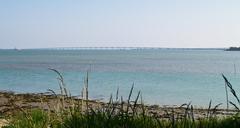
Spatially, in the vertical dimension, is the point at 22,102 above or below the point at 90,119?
below

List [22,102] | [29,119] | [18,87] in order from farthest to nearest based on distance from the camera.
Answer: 1. [18,87]
2. [22,102]
3. [29,119]

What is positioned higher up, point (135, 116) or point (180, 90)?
point (135, 116)

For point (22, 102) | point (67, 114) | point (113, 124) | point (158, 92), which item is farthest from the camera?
point (158, 92)

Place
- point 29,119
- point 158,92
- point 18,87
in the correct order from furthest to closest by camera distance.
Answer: point 18,87 → point 158,92 → point 29,119

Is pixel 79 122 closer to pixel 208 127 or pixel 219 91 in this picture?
pixel 208 127

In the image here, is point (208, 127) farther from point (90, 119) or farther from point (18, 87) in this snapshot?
point (18, 87)

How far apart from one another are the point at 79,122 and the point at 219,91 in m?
36.3

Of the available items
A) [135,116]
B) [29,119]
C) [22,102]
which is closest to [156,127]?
[135,116]

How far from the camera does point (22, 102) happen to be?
3114cm

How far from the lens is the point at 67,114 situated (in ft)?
22.3

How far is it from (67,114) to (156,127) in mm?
1356

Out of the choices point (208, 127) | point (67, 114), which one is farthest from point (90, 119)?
point (208, 127)

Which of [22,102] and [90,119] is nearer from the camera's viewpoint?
[90,119]

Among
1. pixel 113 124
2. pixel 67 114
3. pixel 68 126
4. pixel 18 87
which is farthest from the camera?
pixel 18 87
